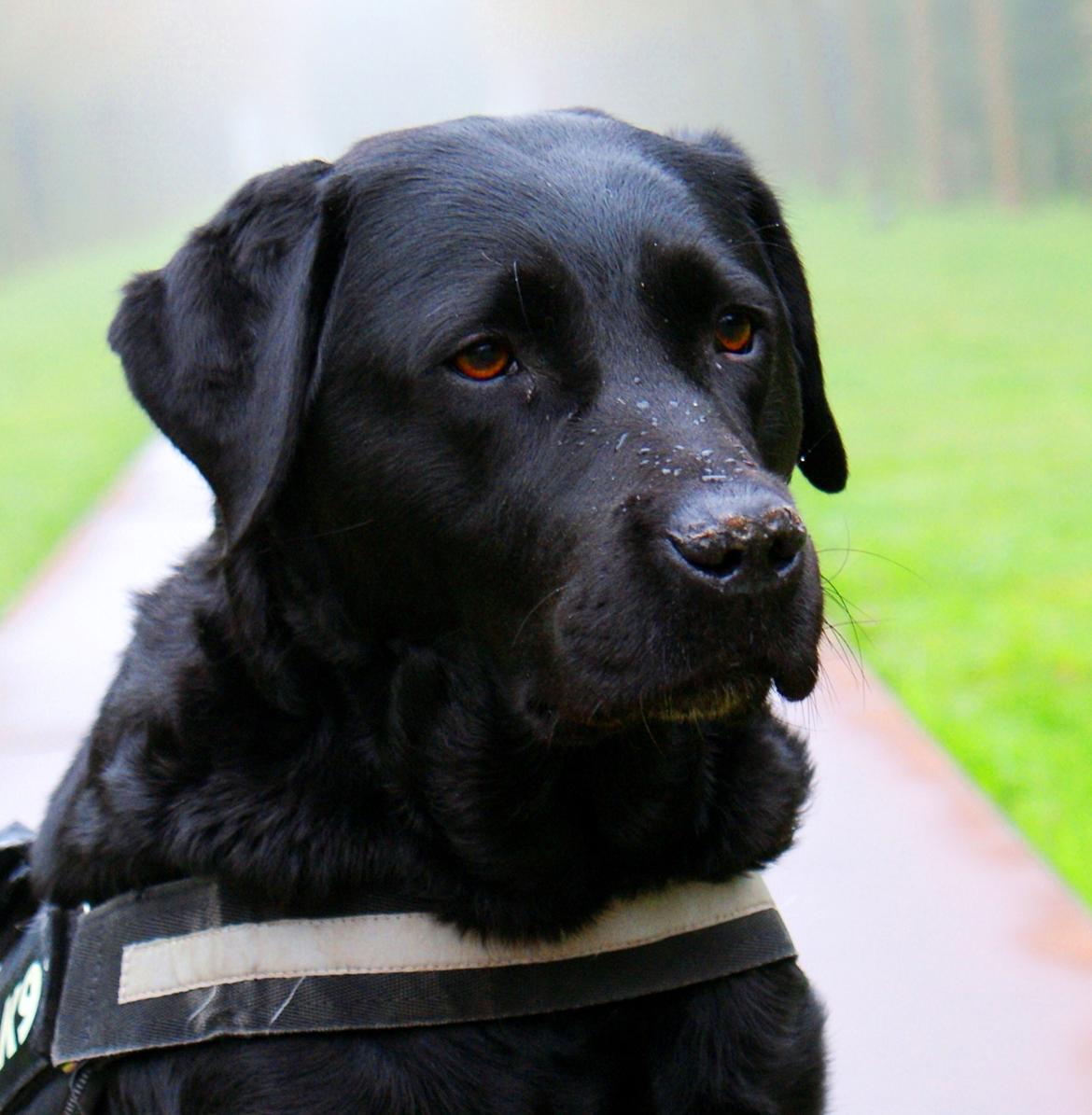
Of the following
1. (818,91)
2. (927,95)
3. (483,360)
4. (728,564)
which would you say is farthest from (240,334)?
(818,91)

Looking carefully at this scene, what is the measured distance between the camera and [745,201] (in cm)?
243

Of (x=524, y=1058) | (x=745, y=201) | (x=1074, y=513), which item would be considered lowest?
(x=1074, y=513)

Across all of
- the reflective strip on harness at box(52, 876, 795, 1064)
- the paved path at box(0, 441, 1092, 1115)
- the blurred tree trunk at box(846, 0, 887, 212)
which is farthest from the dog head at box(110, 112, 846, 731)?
the blurred tree trunk at box(846, 0, 887, 212)

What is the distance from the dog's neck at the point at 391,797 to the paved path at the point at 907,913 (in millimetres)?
498


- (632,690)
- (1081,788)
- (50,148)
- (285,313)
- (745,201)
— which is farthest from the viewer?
(50,148)

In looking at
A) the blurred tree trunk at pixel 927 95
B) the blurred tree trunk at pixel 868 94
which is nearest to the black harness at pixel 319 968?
the blurred tree trunk at pixel 927 95

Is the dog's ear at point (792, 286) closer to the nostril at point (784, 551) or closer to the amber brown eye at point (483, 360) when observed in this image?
the amber brown eye at point (483, 360)

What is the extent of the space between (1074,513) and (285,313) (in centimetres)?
664

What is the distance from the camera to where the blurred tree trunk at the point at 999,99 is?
20.5 m

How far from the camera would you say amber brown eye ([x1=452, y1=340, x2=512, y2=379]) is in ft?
6.47

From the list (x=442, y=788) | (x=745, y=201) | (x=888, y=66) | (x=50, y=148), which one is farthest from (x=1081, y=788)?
(x=50, y=148)

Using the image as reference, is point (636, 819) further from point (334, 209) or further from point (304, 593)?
point (334, 209)

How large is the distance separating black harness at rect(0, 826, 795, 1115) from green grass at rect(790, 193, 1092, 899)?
3.97 ft

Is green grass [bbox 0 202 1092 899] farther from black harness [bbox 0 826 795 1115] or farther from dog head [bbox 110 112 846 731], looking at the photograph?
black harness [bbox 0 826 795 1115]
